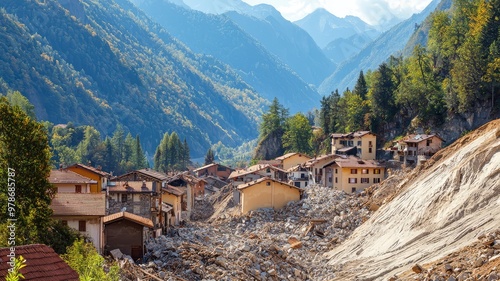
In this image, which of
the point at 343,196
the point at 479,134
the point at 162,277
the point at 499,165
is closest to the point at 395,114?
the point at 343,196

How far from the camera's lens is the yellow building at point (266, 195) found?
296 ft

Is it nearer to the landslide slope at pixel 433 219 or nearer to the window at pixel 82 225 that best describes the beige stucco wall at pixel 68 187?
the window at pixel 82 225

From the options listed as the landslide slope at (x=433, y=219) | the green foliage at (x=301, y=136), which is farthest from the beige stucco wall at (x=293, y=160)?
the landslide slope at (x=433, y=219)

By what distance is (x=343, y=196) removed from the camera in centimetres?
8919

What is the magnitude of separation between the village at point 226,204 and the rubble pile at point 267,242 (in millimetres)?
169

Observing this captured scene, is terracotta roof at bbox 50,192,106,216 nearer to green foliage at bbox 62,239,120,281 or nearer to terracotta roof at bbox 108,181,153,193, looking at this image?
green foliage at bbox 62,239,120,281

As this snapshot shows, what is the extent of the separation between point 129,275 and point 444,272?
17.7 m

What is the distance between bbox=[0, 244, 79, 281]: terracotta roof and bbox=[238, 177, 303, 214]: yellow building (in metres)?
68.2

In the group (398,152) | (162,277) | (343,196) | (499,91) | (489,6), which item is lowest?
(162,277)

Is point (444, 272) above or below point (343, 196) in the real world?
below

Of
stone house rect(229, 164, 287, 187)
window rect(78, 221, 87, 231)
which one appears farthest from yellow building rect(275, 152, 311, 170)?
window rect(78, 221, 87, 231)

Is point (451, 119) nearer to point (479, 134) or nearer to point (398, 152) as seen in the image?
point (398, 152)

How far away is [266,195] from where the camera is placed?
9075 centimetres

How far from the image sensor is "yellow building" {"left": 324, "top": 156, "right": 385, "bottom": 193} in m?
96.9
